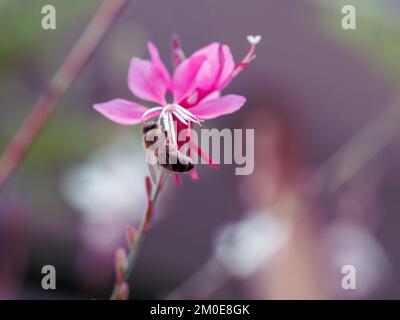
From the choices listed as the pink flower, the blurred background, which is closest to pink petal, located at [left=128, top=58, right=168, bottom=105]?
the pink flower

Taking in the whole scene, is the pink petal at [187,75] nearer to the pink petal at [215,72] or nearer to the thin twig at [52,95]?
the pink petal at [215,72]

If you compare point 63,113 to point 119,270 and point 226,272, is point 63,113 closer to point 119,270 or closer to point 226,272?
point 226,272

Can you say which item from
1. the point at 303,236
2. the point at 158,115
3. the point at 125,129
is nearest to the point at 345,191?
the point at 303,236

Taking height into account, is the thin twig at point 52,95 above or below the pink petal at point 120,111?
above

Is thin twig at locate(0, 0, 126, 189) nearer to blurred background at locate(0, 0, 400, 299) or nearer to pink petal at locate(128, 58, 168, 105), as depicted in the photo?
pink petal at locate(128, 58, 168, 105)

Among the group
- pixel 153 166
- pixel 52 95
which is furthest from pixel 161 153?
pixel 52 95

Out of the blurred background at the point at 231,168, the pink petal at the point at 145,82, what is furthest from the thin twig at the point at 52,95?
the blurred background at the point at 231,168
